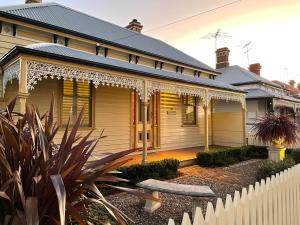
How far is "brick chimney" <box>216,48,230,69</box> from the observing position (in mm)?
22473

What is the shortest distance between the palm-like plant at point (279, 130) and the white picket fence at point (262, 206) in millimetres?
7018

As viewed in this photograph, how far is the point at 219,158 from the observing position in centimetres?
1076

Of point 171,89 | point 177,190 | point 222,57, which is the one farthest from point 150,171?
point 222,57

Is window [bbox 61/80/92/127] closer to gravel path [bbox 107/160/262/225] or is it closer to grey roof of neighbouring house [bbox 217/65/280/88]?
gravel path [bbox 107/160/262/225]

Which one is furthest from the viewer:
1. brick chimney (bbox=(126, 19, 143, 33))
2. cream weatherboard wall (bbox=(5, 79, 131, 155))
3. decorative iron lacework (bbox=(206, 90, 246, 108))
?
brick chimney (bbox=(126, 19, 143, 33))

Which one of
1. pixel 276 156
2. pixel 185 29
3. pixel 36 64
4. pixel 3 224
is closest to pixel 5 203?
pixel 3 224

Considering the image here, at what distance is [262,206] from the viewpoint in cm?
312

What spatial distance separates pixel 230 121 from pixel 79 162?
14349mm

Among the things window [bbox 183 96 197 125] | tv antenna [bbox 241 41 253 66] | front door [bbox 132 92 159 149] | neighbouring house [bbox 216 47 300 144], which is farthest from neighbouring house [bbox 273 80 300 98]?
front door [bbox 132 92 159 149]

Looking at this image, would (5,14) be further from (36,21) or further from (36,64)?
(36,64)

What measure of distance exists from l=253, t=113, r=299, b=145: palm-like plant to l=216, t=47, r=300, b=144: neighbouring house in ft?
8.18

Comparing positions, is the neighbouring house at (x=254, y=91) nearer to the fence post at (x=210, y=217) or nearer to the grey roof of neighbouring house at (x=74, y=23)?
the grey roof of neighbouring house at (x=74, y=23)

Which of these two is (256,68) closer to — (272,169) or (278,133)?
(278,133)

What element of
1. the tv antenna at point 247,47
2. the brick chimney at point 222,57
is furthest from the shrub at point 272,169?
the tv antenna at point 247,47
